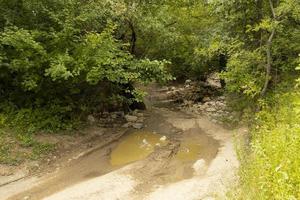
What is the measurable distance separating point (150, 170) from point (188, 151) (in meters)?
A: 1.79

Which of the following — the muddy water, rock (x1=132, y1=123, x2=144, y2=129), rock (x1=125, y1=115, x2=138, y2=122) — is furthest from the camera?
rock (x1=125, y1=115, x2=138, y2=122)

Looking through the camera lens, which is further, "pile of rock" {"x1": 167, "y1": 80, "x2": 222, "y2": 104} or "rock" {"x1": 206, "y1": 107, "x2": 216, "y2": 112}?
"pile of rock" {"x1": 167, "y1": 80, "x2": 222, "y2": 104}

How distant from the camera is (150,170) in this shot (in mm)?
9469

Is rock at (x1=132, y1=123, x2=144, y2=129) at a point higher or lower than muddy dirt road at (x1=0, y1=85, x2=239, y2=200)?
higher

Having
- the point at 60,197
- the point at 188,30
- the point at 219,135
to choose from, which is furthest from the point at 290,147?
the point at 188,30

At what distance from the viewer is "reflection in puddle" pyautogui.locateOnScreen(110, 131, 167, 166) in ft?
34.6

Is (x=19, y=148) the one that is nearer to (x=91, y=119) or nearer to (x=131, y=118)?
(x=91, y=119)

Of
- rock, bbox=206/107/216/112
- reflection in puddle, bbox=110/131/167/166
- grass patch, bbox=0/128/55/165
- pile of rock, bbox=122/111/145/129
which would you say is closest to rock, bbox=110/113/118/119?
pile of rock, bbox=122/111/145/129

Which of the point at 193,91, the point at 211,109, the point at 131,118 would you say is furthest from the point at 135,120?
the point at 193,91

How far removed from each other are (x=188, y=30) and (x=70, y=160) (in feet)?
26.6

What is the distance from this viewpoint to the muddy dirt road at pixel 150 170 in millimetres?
8008

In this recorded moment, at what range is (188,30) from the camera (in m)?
16.1

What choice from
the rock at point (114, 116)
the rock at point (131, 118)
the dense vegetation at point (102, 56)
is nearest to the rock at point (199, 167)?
the dense vegetation at point (102, 56)

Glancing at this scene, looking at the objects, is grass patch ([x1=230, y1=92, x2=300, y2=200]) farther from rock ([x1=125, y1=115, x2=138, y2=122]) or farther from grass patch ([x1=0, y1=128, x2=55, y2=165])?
rock ([x1=125, y1=115, x2=138, y2=122])
